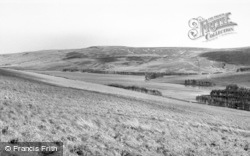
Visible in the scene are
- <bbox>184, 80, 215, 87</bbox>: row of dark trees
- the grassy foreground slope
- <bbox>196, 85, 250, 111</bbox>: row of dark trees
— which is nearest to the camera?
the grassy foreground slope

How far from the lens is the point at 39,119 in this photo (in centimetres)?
1895

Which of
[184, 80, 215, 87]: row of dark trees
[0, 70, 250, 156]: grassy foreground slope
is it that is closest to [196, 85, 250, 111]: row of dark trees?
[184, 80, 215, 87]: row of dark trees

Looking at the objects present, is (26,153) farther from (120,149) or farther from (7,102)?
(7,102)

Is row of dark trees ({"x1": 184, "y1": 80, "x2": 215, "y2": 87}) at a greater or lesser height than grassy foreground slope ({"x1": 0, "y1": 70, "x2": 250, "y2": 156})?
lesser

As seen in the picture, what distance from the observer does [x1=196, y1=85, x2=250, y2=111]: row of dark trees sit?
81.6 metres

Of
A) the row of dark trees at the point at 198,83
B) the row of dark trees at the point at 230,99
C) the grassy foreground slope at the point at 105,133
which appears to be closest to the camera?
the grassy foreground slope at the point at 105,133

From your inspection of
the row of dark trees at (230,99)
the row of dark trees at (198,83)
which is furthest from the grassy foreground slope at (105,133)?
the row of dark trees at (198,83)

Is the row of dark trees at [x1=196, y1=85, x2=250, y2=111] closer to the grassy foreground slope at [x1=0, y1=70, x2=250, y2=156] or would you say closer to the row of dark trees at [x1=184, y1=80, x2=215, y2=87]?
the row of dark trees at [x1=184, y1=80, x2=215, y2=87]

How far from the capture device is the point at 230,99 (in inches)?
3492

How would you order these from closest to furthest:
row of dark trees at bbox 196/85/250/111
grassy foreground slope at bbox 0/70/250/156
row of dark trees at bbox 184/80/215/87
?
grassy foreground slope at bbox 0/70/250/156 → row of dark trees at bbox 196/85/250/111 → row of dark trees at bbox 184/80/215/87

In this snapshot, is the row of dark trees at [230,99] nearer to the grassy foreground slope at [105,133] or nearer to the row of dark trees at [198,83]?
the row of dark trees at [198,83]

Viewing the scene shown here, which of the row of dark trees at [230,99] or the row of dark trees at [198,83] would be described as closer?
the row of dark trees at [230,99]

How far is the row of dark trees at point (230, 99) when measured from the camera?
268 feet

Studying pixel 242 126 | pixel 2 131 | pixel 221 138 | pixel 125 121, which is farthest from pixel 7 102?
pixel 242 126
